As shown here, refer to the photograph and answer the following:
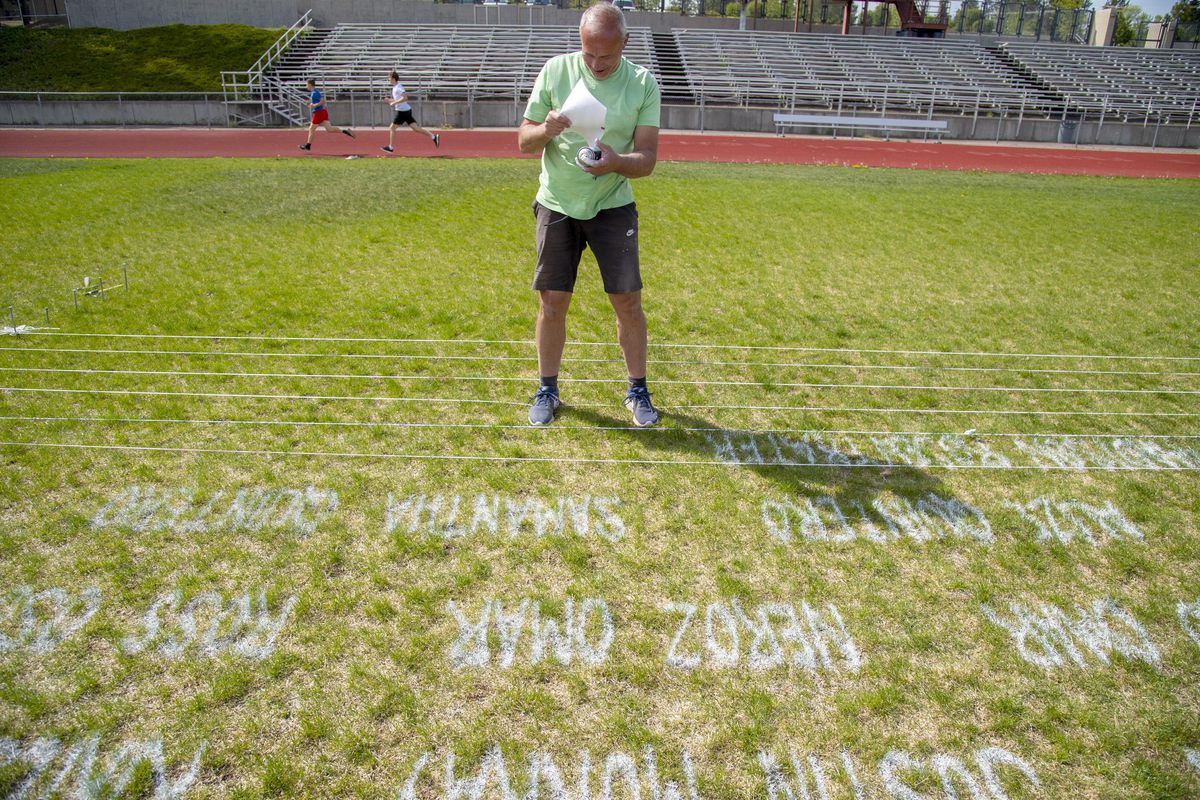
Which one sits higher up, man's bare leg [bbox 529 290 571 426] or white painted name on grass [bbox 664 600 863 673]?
man's bare leg [bbox 529 290 571 426]

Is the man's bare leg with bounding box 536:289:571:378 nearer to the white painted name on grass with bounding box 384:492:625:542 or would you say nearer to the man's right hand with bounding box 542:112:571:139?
the man's right hand with bounding box 542:112:571:139

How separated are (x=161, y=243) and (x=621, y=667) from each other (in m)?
8.18

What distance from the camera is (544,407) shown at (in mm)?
4785

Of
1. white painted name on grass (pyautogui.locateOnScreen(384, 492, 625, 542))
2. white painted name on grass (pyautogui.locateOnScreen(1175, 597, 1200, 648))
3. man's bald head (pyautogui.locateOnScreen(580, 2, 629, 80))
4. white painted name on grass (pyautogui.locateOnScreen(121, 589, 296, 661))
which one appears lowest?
white painted name on grass (pyautogui.locateOnScreen(121, 589, 296, 661))

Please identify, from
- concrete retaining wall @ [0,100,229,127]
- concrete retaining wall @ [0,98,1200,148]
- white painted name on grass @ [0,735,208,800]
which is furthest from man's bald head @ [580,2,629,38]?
concrete retaining wall @ [0,100,229,127]

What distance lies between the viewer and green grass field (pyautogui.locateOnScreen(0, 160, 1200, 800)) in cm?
250

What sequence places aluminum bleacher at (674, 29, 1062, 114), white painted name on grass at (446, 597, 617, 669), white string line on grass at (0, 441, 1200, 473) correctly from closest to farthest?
white painted name on grass at (446, 597, 617, 669) < white string line on grass at (0, 441, 1200, 473) < aluminum bleacher at (674, 29, 1062, 114)

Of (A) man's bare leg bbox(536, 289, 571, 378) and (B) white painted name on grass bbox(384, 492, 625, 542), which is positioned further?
(A) man's bare leg bbox(536, 289, 571, 378)

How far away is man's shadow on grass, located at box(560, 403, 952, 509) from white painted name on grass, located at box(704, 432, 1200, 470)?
0.04 feet

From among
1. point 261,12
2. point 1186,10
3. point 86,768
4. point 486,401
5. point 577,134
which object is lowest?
point 86,768

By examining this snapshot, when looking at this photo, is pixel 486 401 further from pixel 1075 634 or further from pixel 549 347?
pixel 1075 634

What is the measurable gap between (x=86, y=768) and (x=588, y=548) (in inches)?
75.4

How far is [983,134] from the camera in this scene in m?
27.6

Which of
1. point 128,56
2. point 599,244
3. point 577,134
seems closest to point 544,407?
point 599,244
